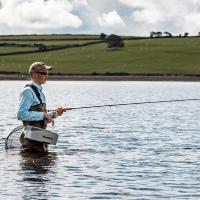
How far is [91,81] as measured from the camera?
14438 centimetres

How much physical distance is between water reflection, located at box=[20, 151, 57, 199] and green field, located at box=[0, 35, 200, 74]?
382ft

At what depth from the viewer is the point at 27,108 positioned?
81.1ft

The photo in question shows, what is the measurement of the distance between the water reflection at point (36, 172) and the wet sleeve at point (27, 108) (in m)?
1.27

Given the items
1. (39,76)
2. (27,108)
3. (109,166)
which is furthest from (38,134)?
(109,166)

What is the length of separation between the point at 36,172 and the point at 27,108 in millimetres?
A: 3075

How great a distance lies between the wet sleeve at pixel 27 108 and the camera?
24625 millimetres

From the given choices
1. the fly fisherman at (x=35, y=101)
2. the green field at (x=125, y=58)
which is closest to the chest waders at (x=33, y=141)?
the fly fisherman at (x=35, y=101)

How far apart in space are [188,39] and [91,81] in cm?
5404

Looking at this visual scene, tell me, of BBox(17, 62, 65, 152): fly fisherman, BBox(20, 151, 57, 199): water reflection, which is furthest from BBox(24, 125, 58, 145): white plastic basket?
BBox(20, 151, 57, 199): water reflection

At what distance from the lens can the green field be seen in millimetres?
146750

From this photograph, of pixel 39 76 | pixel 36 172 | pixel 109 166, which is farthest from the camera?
pixel 39 76

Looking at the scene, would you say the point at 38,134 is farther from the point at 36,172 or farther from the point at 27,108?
the point at 36,172

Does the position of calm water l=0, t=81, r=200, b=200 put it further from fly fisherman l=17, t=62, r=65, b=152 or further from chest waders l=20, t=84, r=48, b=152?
fly fisherman l=17, t=62, r=65, b=152

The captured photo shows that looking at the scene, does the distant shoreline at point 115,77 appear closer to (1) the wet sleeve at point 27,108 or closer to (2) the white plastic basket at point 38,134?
(2) the white plastic basket at point 38,134
